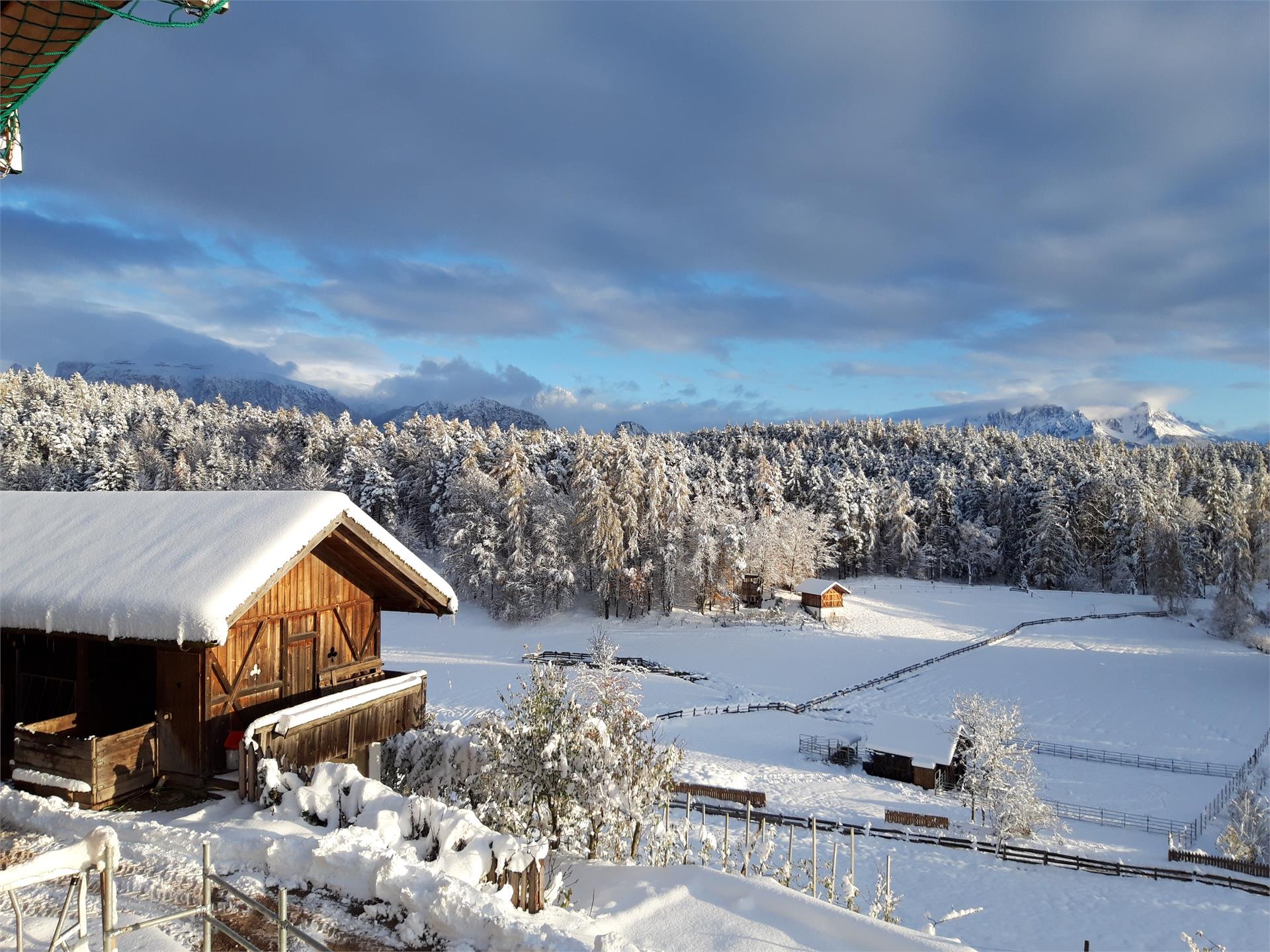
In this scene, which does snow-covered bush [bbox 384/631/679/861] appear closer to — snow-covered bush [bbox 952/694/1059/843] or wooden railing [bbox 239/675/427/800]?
wooden railing [bbox 239/675/427/800]

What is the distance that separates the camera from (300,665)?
1104cm

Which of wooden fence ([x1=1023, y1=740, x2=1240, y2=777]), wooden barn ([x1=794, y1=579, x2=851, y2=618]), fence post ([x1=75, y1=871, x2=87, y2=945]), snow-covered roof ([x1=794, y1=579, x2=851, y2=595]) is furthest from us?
snow-covered roof ([x1=794, y1=579, x2=851, y2=595])

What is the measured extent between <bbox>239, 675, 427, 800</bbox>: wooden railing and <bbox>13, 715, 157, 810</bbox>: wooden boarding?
4.88 feet

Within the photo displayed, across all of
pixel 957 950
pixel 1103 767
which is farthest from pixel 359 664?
pixel 1103 767

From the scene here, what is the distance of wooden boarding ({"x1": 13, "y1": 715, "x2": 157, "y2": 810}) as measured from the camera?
27.7 feet

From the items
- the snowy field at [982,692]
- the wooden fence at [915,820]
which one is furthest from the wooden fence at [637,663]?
the wooden fence at [915,820]

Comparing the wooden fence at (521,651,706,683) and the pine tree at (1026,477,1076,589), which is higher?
the pine tree at (1026,477,1076,589)

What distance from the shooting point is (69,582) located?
9031 millimetres

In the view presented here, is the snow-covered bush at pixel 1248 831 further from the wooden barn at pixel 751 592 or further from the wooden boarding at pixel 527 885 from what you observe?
the wooden barn at pixel 751 592

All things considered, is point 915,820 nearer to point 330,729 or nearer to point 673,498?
point 330,729

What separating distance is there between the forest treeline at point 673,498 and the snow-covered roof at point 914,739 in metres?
21.6

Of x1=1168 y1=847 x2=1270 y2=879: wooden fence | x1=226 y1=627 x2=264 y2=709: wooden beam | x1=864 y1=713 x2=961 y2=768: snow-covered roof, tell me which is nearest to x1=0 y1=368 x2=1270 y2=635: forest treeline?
x1=864 y1=713 x2=961 y2=768: snow-covered roof

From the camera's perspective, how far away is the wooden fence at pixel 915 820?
24.9 meters

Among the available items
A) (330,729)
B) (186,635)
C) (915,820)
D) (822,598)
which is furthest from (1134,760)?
(186,635)
